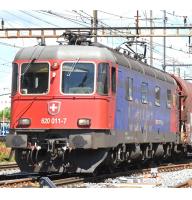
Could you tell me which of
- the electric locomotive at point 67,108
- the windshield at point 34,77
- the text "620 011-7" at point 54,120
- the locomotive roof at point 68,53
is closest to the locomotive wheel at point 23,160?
the electric locomotive at point 67,108

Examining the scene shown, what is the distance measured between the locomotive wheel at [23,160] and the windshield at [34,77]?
1.54 m

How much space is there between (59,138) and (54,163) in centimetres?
75

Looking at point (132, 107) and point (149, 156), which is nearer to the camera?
point (132, 107)

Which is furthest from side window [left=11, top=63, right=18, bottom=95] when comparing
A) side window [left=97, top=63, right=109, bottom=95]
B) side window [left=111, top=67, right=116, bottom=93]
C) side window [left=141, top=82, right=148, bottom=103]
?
side window [left=141, top=82, right=148, bottom=103]

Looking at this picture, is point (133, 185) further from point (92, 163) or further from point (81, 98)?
point (81, 98)

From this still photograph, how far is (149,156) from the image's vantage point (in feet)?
66.8

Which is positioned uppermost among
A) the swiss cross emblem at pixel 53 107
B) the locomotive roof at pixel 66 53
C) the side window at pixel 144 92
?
the locomotive roof at pixel 66 53

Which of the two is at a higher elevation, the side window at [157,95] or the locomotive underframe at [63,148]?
the side window at [157,95]

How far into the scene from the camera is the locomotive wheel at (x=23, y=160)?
15.9 metres

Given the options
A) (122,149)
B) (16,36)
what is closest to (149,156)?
(122,149)

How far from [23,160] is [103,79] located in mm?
2921

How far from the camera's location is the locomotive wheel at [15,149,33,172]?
1595 centimetres

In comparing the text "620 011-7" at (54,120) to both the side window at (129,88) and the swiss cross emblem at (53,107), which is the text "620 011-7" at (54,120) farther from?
the side window at (129,88)

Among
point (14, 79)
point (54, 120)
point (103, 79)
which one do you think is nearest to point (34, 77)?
point (14, 79)
